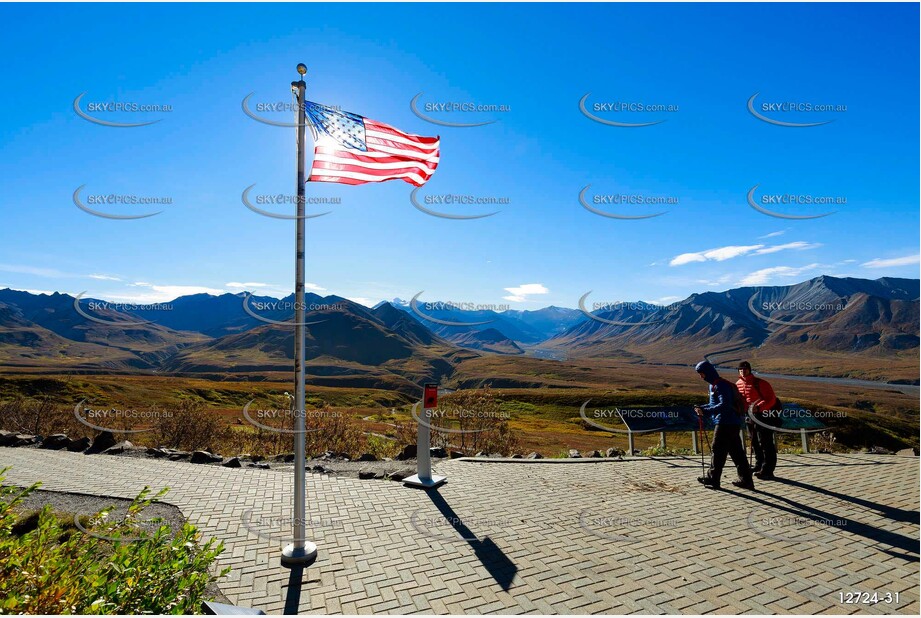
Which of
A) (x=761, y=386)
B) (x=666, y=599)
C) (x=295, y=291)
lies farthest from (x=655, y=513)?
(x=295, y=291)

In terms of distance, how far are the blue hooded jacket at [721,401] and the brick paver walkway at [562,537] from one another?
1.31 metres

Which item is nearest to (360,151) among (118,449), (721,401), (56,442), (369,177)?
(369,177)

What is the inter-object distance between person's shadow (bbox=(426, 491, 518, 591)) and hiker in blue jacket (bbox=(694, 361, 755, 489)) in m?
4.78

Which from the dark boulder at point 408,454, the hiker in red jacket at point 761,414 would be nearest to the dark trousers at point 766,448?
the hiker in red jacket at point 761,414

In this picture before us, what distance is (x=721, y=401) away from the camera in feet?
27.5

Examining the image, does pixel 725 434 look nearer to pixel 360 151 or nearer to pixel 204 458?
pixel 360 151

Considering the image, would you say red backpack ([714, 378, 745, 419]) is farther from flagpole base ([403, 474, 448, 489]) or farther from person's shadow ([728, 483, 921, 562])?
flagpole base ([403, 474, 448, 489])

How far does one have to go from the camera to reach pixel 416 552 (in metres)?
5.78

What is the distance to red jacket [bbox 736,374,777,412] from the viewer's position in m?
8.64

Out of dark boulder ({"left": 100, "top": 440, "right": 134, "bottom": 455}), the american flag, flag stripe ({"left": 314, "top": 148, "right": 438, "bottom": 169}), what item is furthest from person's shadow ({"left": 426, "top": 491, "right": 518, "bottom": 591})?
dark boulder ({"left": 100, "top": 440, "right": 134, "bottom": 455})

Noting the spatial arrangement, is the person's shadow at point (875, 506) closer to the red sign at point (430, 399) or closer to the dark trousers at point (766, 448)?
the dark trousers at point (766, 448)

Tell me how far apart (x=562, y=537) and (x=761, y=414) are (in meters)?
5.49

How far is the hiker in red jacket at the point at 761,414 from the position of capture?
8.72 m

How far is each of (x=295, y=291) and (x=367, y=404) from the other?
75.6 metres
